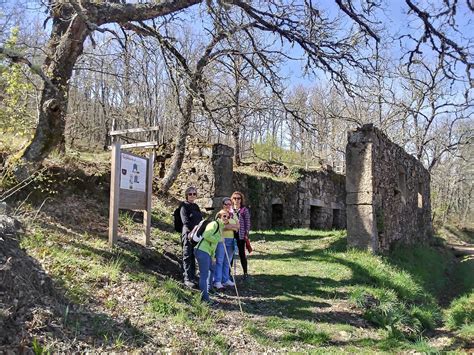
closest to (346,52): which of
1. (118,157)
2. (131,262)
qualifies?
(118,157)

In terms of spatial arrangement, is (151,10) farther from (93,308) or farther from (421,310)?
(421,310)

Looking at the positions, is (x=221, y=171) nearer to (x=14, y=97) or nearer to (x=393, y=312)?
(x=393, y=312)

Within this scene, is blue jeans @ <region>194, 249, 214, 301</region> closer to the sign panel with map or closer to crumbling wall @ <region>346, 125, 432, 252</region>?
the sign panel with map

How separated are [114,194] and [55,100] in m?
1.84

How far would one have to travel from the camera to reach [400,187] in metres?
14.2

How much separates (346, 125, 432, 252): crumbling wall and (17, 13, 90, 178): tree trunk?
6.91m

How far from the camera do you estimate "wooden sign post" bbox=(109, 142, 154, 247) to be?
276 inches

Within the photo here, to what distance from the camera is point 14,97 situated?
6.46m

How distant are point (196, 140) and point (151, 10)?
747 cm

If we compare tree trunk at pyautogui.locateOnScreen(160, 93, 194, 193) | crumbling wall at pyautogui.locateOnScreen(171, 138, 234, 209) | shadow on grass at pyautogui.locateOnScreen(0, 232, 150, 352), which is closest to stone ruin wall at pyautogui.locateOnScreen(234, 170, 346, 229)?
crumbling wall at pyautogui.locateOnScreen(171, 138, 234, 209)

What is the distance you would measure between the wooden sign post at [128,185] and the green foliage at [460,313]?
5.78 m

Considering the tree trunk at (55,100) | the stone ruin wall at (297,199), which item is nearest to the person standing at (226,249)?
the tree trunk at (55,100)

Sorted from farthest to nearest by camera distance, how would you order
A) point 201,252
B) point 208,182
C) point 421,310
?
point 208,182 < point 421,310 < point 201,252

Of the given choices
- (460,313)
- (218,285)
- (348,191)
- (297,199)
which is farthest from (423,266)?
(218,285)
